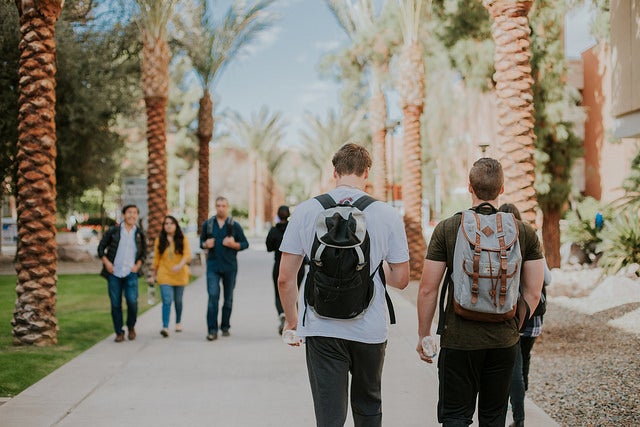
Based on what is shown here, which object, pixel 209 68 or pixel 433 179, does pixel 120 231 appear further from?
pixel 433 179

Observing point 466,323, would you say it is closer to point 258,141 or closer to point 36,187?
point 36,187

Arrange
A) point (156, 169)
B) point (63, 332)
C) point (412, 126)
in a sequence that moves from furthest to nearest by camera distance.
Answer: point (412, 126) → point (156, 169) → point (63, 332)

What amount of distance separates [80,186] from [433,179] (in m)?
34.3

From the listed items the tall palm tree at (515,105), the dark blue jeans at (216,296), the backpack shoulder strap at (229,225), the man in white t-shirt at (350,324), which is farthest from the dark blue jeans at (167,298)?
the man in white t-shirt at (350,324)

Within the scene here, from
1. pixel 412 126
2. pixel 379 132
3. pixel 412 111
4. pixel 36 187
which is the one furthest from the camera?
pixel 379 132

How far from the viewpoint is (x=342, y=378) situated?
12.8 feet

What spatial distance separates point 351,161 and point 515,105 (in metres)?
6.75

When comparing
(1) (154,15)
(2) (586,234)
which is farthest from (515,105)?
(2) (586,234)

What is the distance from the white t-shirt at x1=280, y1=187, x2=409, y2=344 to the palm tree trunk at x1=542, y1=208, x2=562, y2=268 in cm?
1828

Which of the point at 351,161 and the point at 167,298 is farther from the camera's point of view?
the point at 167,298

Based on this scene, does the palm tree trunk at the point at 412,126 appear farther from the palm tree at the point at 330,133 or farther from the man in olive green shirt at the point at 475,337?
the palm tree at the point at 330,133

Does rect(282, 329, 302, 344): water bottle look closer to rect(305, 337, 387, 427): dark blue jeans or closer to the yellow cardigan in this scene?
rect(305, 337, 387, 427): dark blue jeans

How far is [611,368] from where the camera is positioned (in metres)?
8.08

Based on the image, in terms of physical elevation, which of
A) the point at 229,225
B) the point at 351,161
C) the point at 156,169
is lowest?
the point at 229,225
